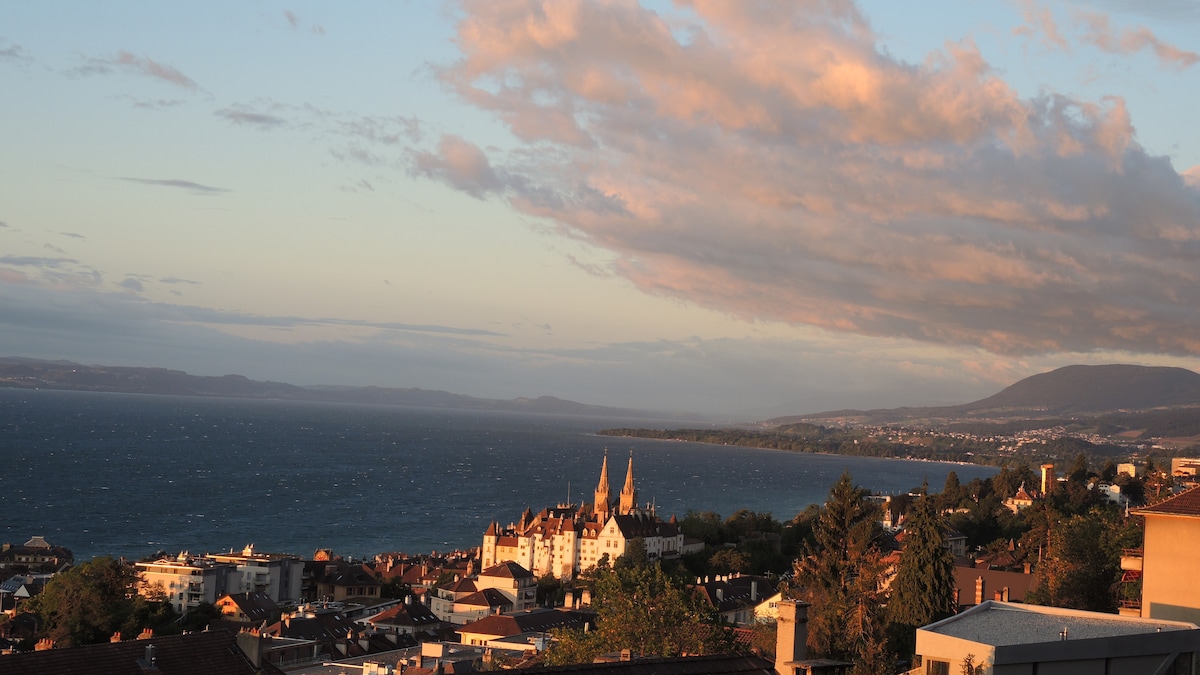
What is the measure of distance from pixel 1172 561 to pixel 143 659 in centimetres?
1547

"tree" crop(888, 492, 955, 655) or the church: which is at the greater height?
"tree" crop(888, 492, 955, 655)

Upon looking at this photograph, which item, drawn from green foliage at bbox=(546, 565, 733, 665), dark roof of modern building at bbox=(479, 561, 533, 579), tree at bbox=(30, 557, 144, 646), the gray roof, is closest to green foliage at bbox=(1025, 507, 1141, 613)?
green foliage at bbox=(546, 565, 733, 665)

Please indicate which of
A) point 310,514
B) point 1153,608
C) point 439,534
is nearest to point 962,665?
point 1153,608

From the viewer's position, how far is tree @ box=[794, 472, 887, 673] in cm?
2681

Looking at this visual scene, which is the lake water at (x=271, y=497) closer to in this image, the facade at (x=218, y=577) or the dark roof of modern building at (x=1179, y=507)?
the facade at (x=218, y=577)

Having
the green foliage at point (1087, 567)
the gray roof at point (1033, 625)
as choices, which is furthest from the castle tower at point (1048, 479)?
the gray roof at point (1033, 625)

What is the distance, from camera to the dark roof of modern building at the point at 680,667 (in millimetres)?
11797

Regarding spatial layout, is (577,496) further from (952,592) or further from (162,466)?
(952,592)

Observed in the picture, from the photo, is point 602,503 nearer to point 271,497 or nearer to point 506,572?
point 506,572

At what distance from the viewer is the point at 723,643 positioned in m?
23.9

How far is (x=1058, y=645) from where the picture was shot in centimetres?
1428

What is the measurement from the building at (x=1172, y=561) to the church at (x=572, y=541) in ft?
Result: 239

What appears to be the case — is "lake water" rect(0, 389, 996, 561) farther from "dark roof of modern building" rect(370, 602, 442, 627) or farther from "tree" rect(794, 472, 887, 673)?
"tree" rect(794, 472, 887, 673)

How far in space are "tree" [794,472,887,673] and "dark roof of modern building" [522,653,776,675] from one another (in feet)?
32.5
